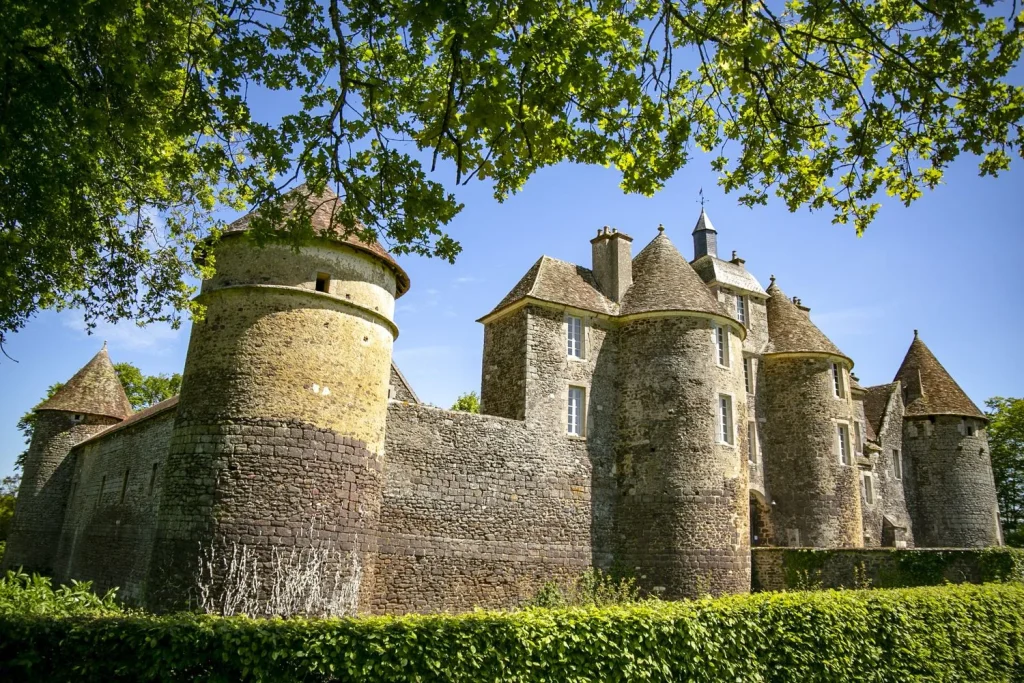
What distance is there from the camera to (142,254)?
488 inches

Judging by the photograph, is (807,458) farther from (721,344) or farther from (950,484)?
(950,484)

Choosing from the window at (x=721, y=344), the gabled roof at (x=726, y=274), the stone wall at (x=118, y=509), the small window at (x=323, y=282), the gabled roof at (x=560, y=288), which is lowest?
the stone wall at (x=118, y=509)

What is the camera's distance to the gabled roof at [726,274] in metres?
25.6

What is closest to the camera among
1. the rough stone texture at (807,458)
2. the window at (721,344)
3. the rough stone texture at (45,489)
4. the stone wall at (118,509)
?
the stone wall at (118,509)

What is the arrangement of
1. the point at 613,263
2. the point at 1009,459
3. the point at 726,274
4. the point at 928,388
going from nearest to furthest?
the point at 613,263 < the point at 726,274 < the point at 928,388 < the point at 1009,459

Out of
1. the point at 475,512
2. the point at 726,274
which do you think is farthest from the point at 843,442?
the point at 475,512

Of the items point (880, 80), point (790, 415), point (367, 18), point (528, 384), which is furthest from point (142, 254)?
point (790, 415)

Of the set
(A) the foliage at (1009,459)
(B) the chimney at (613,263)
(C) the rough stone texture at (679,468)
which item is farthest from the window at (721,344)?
(A) the foliage at (1009,459)

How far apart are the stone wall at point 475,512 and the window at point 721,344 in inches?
193

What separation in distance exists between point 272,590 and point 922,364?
108ft

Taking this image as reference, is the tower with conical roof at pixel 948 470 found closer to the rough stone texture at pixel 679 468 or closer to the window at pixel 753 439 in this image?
the window at pixel 753 439

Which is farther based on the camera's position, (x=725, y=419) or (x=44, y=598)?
(x=725, y=419)

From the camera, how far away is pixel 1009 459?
42.8m

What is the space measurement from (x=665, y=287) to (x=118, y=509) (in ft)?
56.8
